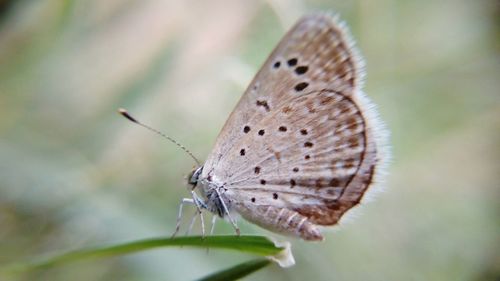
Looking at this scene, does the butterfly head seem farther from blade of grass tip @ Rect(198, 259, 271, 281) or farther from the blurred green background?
blade of grass tip @ Rect(198, 259, 271, 281)

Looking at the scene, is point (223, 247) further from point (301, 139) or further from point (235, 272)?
point (301, 139)

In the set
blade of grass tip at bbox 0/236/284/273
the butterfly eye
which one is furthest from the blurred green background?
the butterfly eye

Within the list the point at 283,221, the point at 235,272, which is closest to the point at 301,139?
the point at 283,221

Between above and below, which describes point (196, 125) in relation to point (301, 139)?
above

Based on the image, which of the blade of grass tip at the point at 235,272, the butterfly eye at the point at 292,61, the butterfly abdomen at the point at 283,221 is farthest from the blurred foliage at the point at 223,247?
the butterfly eye at the point at 292,61

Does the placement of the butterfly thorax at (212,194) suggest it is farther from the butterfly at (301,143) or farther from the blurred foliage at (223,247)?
the blurred foliage at (223,247)
